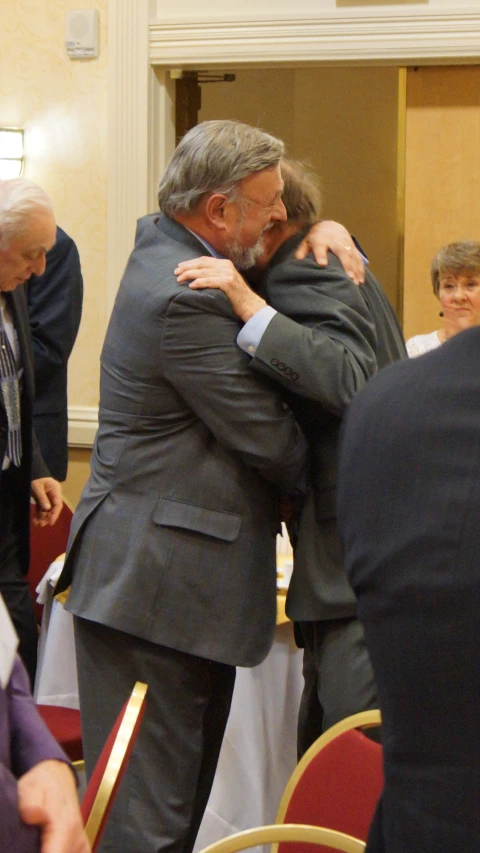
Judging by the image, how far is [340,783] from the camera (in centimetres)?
139

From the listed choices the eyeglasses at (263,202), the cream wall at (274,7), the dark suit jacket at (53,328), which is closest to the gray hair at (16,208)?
the eyeglasses at (263,202)

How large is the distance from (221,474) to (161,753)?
0.56 meters

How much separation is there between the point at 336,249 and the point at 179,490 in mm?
543

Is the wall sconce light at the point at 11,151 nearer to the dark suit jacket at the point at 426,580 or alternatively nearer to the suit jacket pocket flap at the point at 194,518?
the suit jacket pocket flap at the point at 194,518

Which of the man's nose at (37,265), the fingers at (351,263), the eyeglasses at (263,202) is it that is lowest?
the man's nose at (37,265)

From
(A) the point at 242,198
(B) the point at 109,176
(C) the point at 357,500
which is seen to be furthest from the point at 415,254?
(C) the point at 357,500

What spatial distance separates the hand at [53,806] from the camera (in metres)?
1.00

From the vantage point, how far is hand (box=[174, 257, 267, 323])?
182 cm

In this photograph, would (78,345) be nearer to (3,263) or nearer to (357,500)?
(3,263)

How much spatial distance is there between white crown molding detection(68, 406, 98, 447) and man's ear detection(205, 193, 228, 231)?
2.62m

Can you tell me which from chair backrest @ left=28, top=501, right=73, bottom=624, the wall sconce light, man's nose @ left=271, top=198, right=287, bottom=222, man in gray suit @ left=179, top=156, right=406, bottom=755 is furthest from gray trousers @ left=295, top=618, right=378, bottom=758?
the wall sconce light

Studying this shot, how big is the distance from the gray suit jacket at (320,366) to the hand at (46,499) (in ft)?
3.13

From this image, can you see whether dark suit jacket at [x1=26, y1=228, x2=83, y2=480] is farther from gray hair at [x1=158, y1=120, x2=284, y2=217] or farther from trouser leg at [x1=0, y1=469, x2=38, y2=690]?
gray hair at [x1=158, y1=120, x2=284, y2=217]

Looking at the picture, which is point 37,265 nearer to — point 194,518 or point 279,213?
point 279,213
